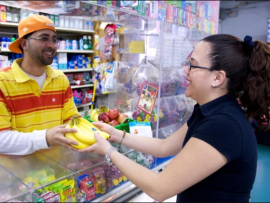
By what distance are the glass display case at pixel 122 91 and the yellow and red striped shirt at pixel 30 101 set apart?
33 centimetres

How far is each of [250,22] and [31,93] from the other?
828 cm

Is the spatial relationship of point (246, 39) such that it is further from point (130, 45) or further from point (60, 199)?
point (130, 45)

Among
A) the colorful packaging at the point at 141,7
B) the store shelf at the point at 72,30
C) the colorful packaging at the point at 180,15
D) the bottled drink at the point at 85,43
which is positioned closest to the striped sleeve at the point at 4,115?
the colorful packaging at the point at 141,7

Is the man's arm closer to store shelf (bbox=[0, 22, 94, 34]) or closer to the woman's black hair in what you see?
the woman's black hair

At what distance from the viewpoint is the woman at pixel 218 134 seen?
105 centimetres

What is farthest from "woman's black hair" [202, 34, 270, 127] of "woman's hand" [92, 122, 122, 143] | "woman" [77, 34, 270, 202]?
"woman's hand" [92, 122, 122, 143]

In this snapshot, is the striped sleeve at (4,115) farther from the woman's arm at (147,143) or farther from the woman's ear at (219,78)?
the woman's ear at (219,78)

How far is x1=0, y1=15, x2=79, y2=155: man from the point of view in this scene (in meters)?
1.54

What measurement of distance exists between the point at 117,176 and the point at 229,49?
1242 millimetres

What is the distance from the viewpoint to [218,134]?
3.43 ft

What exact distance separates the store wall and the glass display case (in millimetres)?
4479

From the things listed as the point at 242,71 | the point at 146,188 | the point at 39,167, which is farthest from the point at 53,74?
the point at 242,71

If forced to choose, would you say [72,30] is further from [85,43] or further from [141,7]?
[141,7]

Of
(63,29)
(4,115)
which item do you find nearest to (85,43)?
(63,29)
